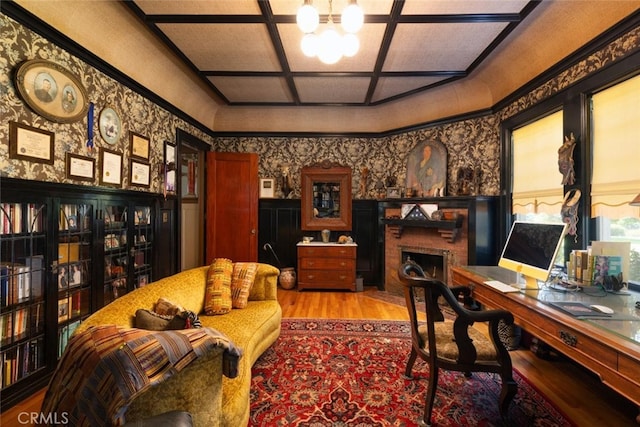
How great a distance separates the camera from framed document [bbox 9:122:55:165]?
182cm

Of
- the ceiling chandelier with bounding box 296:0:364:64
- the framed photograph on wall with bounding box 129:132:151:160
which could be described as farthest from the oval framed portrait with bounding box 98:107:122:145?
the ceiling chandelier with bounding box 296:0:364:64

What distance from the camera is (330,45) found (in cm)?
197

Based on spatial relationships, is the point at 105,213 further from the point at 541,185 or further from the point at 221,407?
the point at 541,185

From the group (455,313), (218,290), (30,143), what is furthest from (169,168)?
(455,313)

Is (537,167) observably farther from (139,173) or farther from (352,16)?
(139,173)

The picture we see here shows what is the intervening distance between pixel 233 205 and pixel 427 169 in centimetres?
332

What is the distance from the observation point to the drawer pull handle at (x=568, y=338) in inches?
50.6

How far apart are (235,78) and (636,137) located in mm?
4108

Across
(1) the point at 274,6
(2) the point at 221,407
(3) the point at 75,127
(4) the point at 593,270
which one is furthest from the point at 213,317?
(4) the point at 593,270

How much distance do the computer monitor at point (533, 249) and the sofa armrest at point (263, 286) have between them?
212 cm

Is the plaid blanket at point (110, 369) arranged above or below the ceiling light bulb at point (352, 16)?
below

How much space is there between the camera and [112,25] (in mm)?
2400

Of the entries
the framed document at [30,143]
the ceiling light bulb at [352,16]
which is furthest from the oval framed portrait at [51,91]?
the ceiling light bulb at [352,16]

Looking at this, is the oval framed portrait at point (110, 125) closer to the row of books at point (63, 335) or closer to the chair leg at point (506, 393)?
the row of books at point (63, 335)
